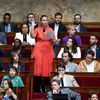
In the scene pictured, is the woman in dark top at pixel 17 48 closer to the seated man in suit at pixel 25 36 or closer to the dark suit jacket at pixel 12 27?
the seated man in suit at pixel 25 36

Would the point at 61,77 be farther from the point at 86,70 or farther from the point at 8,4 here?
the point at 8,4

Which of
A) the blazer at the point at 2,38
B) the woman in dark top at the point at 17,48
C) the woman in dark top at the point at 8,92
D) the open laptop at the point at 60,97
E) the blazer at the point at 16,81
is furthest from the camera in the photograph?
the blazer at the point at 2,38

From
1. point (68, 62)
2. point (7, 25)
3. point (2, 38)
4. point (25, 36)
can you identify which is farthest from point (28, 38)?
point (68, 62)

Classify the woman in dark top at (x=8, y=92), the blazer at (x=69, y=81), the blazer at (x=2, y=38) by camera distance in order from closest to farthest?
the woman in dark top at (x=8, y=92) → the blazer at (x=69, y=81) → the blazer at (x=2, y=38)

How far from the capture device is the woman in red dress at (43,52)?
18.4 feet

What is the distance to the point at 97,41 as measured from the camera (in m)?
6.11

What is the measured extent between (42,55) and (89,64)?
0.46m

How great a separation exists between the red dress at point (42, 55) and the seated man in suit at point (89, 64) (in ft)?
1.00

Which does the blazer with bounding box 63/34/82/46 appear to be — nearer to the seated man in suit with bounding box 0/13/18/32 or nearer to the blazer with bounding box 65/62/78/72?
the blazer with bounding box 65/62/78/72

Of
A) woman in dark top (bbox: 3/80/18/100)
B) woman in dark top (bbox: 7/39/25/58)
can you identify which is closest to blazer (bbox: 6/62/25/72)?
woman in dark top (bbox: 7/39/25/58)

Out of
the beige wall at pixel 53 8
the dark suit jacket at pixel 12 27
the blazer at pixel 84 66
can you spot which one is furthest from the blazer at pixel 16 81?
the beige wall at pixel 53 8

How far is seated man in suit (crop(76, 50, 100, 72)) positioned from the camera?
544 centimetres

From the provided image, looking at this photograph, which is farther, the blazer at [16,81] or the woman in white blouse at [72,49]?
the woman in white blouse at [72,49]

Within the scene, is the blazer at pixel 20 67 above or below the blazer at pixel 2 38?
below
